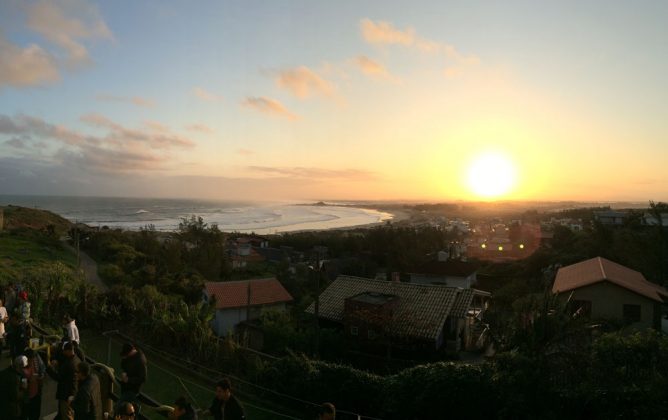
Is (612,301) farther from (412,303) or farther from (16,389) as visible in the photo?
(16,389)

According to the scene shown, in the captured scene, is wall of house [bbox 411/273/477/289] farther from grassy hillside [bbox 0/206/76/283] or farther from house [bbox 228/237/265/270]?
grassy hillside [bbox 0/206/76/283]

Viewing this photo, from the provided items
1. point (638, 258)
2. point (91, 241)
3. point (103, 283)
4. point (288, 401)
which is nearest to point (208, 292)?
point (103, 283)

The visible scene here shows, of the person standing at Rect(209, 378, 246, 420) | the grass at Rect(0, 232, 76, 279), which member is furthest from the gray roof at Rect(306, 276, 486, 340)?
the grass at Rect(0, 232, 76, 279)

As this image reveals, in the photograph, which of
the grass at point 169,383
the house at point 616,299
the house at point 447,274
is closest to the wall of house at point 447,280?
the house at point 447,274

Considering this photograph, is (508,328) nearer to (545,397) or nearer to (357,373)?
(545,397)

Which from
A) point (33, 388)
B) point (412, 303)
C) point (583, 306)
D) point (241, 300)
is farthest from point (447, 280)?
point (33, 388)

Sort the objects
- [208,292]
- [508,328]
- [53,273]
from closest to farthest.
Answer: [508,328] → [53,273] → [208,292]

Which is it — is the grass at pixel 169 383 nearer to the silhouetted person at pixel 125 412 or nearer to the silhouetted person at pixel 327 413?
the silhouetted person at pixel 125 412
